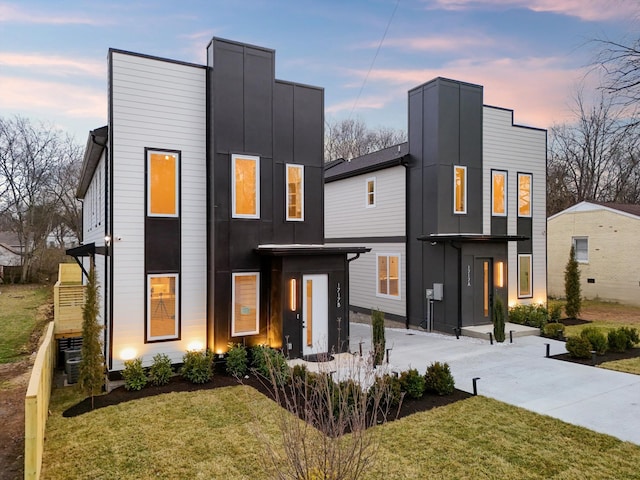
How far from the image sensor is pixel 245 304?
9906 mm

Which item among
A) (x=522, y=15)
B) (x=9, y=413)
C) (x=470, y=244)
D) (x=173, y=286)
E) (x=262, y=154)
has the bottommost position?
(x=9, y=413)

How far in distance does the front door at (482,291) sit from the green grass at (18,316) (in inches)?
541

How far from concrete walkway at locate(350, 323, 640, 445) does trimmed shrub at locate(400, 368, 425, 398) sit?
110 cm

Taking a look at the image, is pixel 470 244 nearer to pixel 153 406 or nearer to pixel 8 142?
pixel 153 406

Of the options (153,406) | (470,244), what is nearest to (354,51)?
(470,244)

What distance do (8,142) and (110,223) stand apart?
30.0m

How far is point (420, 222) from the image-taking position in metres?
14.0

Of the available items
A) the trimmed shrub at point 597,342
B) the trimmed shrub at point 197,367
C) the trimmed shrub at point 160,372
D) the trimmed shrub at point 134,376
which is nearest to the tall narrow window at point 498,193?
the trimmed shrub at point 597,342

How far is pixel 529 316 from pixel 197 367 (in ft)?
34.1

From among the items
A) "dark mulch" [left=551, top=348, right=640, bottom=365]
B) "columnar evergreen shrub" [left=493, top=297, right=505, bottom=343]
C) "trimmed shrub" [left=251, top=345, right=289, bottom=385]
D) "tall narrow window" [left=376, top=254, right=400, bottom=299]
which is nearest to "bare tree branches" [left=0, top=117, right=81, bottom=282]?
"tall narrow window" [left=376, top=254, right=400, bottom=299]

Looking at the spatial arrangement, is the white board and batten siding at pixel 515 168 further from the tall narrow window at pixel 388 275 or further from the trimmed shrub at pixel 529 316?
the tall narrow window at pixel 388 275

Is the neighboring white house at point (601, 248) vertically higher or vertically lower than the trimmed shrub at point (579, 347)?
higher

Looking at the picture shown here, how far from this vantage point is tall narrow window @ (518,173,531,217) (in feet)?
50.0

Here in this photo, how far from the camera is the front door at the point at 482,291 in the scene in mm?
13000
